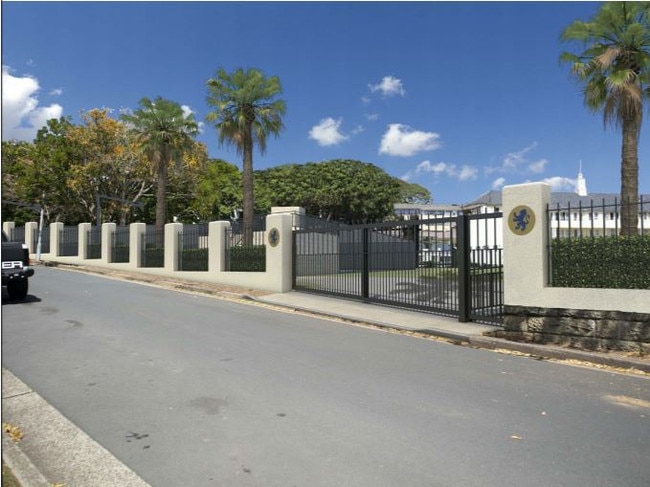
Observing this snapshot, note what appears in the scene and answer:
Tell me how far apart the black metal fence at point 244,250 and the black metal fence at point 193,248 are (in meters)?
1.79

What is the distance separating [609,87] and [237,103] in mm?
15077

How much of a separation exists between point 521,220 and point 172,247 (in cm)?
1673

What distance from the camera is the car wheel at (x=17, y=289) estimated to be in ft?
43.5

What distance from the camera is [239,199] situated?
2053 inches

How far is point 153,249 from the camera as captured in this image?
24.7m

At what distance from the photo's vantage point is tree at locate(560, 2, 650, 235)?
561 inches

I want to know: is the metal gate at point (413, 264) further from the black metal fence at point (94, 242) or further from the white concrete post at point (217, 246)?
the black metal fence at point (94, 242)

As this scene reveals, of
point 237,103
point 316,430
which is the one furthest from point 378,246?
point 237,103

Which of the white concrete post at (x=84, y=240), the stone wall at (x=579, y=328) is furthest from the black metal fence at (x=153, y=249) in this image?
the stone wall at (x=579, y=328)

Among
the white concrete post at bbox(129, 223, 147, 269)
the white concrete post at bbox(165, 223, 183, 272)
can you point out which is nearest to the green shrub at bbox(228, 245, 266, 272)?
the white concrete post at bbox(165, 223, 183, 272)

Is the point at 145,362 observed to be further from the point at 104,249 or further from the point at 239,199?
the point at 239,199

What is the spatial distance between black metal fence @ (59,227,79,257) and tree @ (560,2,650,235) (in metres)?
28.3

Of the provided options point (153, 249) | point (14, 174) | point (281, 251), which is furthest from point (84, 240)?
point (281, 251)

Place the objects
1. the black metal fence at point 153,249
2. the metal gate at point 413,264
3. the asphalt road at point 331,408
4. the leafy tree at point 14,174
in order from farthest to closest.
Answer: the leafy tree at point 14,174 → the black metal fence at point 153,249 → the metal gate at point 413,264 → the asphalt road at point 331,408
